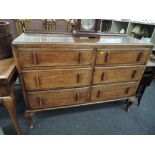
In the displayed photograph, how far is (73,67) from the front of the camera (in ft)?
3.48

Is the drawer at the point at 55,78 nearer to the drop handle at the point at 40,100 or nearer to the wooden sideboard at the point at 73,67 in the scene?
the wooden sideboard at the point at 73,67

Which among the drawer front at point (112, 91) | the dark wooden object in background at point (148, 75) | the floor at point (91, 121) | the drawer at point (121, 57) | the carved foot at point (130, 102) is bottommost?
the floor at point (91, 121)

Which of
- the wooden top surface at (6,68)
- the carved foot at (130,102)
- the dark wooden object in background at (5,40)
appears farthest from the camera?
the carved foot at (130,102)

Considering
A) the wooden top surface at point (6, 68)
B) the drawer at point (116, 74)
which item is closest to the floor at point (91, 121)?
the drawer at point (116, 74)

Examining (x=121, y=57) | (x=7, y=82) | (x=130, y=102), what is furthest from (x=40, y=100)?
(x=130, y=102)

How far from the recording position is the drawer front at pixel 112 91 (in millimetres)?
1296

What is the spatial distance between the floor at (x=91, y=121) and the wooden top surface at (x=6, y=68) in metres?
0.75

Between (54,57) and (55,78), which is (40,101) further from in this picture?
(54,57)

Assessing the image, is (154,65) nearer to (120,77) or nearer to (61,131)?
(120,77)

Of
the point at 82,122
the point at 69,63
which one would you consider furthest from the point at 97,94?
the point at 69,63

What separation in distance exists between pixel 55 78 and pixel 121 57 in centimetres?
64

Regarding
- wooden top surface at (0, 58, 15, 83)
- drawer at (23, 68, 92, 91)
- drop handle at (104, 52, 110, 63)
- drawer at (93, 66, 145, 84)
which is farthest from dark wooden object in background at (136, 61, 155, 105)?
wooden top surface at (0, 58, 15, 83)

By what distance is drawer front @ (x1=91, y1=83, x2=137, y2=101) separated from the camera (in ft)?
4.25

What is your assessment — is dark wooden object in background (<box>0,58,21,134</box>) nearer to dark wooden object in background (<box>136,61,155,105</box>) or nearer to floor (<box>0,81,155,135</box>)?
floor (<box>0,81,155,135</box>)
